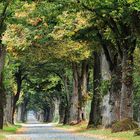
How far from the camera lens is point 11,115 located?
216 ft

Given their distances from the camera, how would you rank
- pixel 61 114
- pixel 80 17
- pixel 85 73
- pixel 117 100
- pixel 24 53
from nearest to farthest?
pixel 80 17 < pixel 117 100 < pixel 24 53 < pixel 85 73 < pixel 61 114

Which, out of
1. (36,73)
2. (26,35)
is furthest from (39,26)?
(36,73)

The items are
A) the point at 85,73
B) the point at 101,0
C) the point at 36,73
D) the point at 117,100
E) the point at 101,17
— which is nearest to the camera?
the point at 101,0

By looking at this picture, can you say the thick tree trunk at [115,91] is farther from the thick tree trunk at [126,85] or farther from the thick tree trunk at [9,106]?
the thick tree trunk at [9,106]

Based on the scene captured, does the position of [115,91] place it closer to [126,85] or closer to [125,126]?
[126,85]

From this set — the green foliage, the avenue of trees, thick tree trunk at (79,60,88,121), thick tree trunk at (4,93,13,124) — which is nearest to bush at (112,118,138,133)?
the avenue of trees

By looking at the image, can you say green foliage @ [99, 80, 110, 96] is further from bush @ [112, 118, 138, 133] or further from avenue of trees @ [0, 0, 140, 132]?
bush @ [112, 118, 138, 133]

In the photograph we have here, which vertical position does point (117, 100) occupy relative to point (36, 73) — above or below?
below

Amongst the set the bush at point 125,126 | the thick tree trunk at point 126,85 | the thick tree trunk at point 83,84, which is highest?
the thick tree trunk at point 83,84

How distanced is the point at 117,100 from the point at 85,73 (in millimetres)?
18943

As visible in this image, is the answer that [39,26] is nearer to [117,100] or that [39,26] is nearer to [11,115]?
[117,100]

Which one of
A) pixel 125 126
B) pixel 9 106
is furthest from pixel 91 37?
pixel 9 106

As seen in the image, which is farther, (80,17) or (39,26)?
(39,26)

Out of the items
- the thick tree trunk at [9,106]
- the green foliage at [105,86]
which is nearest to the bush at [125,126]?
the green foliage at [105,86]
